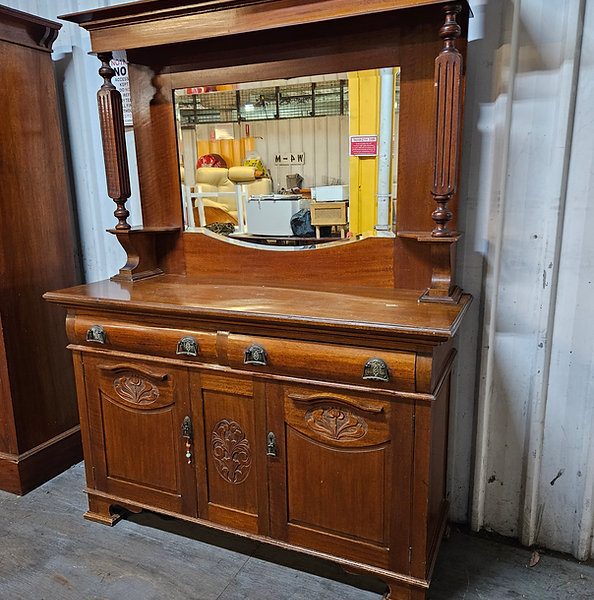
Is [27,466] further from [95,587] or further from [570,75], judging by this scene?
[570,75]

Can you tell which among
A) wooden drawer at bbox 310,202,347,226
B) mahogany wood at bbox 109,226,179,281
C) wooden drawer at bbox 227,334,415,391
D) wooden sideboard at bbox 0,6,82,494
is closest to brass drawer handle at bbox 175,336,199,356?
wooden drawer at bbox 227,334,415,391

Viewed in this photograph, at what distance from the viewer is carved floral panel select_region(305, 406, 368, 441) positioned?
161 cm

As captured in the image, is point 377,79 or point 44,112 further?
point 44,112

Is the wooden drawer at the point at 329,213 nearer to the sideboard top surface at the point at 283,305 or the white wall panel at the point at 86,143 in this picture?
the sideboard top surface at the point at 283,305

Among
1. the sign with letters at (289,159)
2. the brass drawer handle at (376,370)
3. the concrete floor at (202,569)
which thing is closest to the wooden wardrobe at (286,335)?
the brass drawer handle at (376,370)

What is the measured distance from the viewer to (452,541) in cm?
200

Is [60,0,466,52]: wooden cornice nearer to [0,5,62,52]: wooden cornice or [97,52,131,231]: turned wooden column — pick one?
[97,52,131,231]: turned wooden column

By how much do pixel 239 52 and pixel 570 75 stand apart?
112cm

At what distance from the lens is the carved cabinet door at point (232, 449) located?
175 cm

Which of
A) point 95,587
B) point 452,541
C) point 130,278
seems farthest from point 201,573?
point 130,278

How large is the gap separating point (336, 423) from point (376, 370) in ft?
0.78

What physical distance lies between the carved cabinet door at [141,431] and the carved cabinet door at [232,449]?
60mm

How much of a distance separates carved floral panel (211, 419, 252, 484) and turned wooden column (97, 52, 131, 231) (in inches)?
35.1

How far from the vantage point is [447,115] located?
5.10 feet
